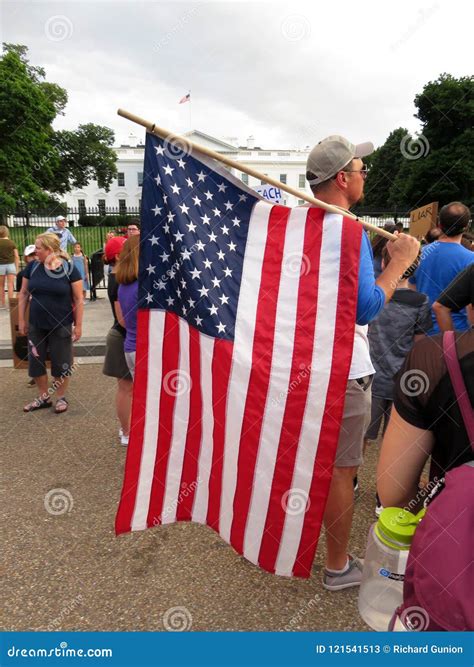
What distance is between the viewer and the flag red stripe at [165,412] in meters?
2.26

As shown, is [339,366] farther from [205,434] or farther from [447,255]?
[447,255]

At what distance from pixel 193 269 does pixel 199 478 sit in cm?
102

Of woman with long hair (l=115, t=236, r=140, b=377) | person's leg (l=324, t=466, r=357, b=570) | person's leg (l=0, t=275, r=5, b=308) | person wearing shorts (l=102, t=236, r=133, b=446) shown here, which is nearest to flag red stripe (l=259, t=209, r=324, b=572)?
person's leg (l=324, t=466, r=357, b=570)

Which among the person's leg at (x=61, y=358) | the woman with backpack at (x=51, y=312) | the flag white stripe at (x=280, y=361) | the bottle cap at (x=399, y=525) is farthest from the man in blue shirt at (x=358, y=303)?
the person's leg at (x=61, y=358)

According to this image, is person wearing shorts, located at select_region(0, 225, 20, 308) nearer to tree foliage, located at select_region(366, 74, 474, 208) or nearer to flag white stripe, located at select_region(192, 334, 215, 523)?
flag white stripe, located at select_region(192, 334, 215, 523)

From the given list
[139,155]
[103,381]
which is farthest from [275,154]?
[103,381]

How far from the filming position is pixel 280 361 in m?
2.09

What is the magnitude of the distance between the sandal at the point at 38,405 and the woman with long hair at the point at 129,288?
1806 mm

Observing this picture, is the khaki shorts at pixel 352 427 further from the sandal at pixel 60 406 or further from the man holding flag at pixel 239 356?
the sandal at pixel 60 406

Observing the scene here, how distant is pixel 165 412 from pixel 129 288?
1594 millimetres

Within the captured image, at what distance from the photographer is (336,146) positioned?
7.07ft

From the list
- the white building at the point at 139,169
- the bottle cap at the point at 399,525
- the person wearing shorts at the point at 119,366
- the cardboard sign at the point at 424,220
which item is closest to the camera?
the bottle cap at the point at 399,525

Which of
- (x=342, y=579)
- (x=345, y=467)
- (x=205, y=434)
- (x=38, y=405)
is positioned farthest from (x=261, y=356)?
(x=38, y=405)

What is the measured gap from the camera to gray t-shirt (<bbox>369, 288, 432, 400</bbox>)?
325 centimetres
